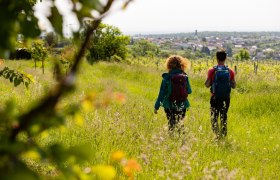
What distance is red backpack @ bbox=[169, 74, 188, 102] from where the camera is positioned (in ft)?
21.8

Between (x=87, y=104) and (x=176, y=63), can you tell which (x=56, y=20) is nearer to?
(x=87, y=104)

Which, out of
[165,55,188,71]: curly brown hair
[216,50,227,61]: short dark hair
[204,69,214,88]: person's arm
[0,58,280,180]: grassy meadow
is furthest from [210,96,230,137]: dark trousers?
[165,55,188,71]: curly brown hair

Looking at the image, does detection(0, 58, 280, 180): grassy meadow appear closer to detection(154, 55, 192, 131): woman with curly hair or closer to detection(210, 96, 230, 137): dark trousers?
detection(210, 96, 230, 137): dark trousers

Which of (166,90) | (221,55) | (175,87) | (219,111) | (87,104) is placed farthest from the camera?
(219,111)

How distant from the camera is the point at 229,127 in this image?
9.02 m

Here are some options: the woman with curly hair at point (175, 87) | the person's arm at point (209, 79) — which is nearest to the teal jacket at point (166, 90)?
Result: the woman with curly hair at point (175, 87)

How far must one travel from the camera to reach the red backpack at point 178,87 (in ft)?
21.8

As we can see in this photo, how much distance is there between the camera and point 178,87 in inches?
264

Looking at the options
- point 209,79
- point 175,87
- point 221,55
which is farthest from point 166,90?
point 221,55

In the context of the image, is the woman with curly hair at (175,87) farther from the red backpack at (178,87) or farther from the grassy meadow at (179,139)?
the grassy meadow at (179,139)

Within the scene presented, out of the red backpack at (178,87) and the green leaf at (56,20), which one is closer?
the green leaf at (56,20)

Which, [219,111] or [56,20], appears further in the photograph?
[219,111]

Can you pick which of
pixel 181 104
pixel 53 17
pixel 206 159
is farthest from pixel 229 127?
pixel 53 17

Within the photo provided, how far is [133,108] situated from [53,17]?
25.4 feet
